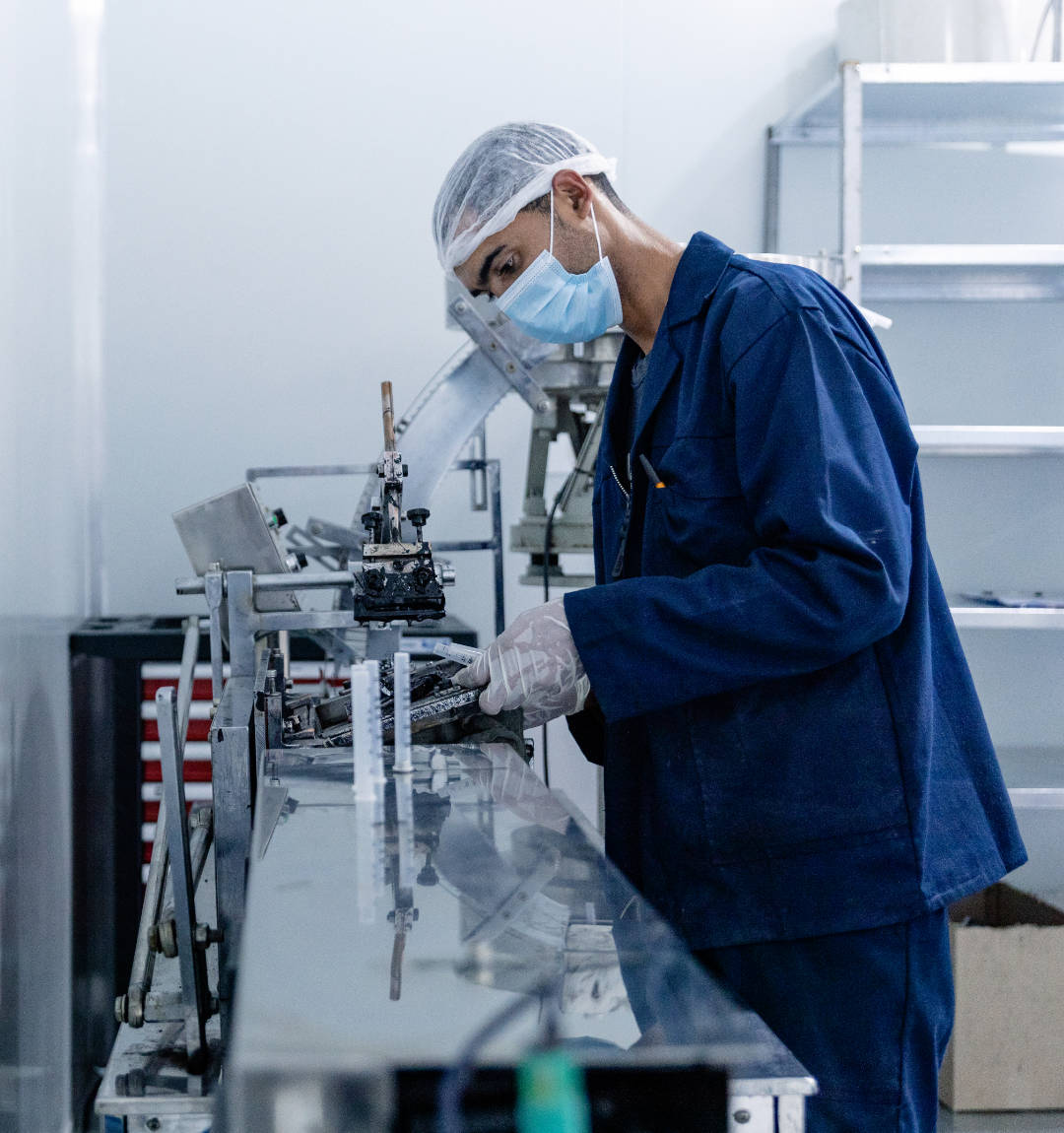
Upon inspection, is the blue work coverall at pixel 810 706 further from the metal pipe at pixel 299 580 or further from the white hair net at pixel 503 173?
the metal pipe at pixel 299 580

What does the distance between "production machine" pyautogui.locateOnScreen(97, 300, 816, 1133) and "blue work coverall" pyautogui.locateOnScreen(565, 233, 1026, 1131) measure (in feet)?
0.51

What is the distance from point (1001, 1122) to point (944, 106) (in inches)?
79.7

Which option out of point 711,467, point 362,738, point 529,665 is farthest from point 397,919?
point 711,467

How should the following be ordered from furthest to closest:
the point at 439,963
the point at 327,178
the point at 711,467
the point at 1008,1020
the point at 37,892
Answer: the point at 327,178 → the point at 1008,1020 → the point at 37,892 → the point at 711,467 → the point at 439,963

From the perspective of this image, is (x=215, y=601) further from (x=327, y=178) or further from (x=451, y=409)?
(x=327, y=178)

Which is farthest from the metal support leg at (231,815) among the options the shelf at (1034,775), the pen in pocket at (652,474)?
the shelf at (1034,775)

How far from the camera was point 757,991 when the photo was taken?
110cm

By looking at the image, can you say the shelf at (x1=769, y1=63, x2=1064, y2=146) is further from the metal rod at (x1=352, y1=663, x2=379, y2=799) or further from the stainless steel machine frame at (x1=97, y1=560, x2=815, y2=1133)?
the metal rod at (x1=352, y1=663, x2=379, y2=799)

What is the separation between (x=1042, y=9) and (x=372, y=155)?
1.56m

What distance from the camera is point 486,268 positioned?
1.33 meters

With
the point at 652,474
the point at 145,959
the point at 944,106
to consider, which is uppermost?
the point at 944,106

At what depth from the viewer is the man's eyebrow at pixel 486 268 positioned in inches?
51.1

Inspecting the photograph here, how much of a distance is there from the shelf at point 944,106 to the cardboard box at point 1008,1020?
158 centimetres

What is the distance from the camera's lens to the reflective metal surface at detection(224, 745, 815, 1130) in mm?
541
